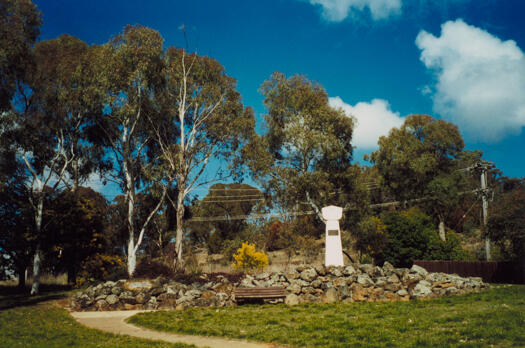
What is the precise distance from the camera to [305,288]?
43.6 feet

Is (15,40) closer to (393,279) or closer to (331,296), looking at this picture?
(331,296)

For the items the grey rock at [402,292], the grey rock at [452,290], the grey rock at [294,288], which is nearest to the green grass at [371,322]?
the grey rock at [452,290]

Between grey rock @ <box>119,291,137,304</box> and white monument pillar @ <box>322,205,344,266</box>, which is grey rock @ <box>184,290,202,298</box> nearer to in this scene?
grey rock @ <box>119,291,137,304</box>

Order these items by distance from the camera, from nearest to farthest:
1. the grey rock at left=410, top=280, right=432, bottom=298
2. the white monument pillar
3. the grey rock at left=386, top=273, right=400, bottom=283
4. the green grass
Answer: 1. the green grass
2. the grey rock at left=410, top=280, right=432, bottom=298
3. the grey rock at left=386, top=273, right=400, bottom=283
4. the white monument pillar

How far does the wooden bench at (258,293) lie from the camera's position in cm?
1259

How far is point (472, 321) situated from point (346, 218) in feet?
75.8

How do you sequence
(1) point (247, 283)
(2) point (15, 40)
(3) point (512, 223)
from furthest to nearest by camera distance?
(2) point (15, 40), (3) point (512, 223), (1) point (247, 283)

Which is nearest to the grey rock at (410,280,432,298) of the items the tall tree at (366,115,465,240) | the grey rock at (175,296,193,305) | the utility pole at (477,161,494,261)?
the grey rock at (175,296,193,305)

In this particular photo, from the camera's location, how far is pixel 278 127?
96.1 feet

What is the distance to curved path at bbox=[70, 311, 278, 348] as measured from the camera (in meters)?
7.42

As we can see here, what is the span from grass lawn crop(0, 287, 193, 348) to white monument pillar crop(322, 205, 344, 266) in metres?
9.29

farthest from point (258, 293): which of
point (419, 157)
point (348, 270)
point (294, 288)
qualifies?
point (419, 157)

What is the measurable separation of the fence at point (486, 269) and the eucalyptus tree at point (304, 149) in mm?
8086

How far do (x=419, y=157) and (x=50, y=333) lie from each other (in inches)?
1458
